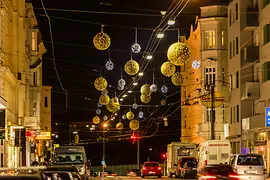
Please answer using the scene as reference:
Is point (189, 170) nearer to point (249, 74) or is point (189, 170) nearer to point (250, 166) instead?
point (249, 74)

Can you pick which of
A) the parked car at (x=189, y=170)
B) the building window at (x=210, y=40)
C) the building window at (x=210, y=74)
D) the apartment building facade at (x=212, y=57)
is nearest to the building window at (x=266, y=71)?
the parked car at (x=189, y=170)

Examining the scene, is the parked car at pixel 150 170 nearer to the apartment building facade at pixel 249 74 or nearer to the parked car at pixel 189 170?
the parked car at pixel 189 170

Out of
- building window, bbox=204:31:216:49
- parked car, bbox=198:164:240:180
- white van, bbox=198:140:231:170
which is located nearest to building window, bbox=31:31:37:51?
building window, bbox=204:31:216:49

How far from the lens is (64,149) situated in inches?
1501

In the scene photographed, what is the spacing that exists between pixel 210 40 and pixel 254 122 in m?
16.9

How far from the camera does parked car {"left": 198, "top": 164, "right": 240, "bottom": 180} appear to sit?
3042 cm

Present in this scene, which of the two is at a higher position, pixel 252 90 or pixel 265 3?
pixel 265 3

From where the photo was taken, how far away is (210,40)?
68.6 m

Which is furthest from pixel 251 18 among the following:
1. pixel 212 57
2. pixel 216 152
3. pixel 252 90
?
pixel 212 57

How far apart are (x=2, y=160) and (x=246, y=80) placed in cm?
2391

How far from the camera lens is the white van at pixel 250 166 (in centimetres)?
3588

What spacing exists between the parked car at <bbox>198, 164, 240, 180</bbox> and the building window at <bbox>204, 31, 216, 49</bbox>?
3793 cm

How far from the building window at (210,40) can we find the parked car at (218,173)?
37929mm

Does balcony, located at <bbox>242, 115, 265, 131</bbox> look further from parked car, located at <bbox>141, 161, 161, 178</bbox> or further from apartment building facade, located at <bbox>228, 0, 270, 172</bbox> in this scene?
parked car, located at <bbox>141, 161, 161, 178</bbox>
